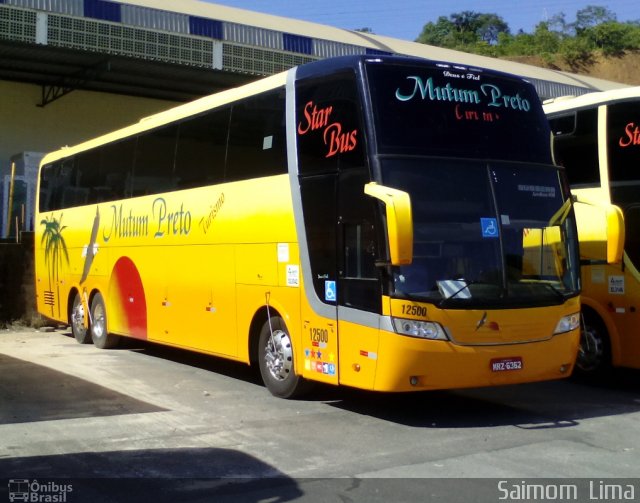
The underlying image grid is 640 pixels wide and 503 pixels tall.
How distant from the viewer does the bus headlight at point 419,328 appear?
27.5ft

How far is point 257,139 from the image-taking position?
35.1 ft

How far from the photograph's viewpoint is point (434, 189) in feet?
28.6

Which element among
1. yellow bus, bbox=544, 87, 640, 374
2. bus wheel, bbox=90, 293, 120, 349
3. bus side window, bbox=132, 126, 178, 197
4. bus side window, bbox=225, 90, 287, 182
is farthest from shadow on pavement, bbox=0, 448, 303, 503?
bus wheel, bbox=90, 293, 120, 349

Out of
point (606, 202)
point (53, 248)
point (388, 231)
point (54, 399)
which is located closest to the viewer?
point (388, 231)

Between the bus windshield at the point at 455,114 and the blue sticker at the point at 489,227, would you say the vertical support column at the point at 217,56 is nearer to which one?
the bus windshield at the point at 455,114

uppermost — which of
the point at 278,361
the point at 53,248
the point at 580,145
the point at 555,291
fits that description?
the point at 580,145

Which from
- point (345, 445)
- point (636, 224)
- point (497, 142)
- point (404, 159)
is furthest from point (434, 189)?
point (636, 224)

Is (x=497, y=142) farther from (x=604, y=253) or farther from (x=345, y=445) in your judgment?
(x=345, y=445)

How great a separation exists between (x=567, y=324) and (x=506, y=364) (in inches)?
40.2

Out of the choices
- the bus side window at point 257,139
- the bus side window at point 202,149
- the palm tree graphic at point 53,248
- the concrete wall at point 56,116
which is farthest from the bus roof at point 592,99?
the concrete wall at point 56,116

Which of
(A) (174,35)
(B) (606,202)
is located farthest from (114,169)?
(B) (606,202)

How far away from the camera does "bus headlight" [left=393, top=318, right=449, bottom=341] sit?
27.5ft

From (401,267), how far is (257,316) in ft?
9.62

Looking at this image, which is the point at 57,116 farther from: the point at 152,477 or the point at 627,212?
the point at 152,477
